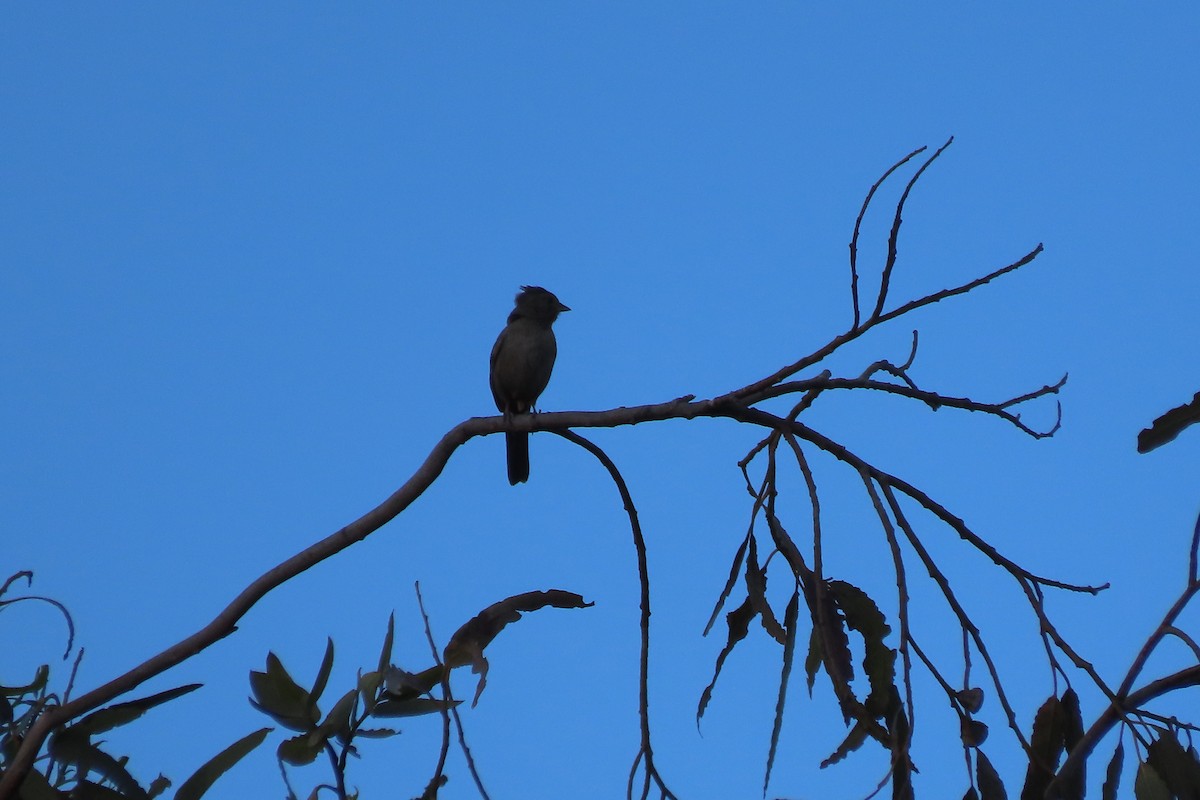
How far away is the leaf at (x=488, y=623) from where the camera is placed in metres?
2.31

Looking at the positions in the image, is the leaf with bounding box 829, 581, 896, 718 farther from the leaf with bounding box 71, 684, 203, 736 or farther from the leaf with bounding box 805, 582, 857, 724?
the leaf with bounding box 71, 684, 203, 736

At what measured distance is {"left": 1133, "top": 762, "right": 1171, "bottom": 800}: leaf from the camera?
84.7 inches

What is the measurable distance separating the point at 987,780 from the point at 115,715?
1524mm

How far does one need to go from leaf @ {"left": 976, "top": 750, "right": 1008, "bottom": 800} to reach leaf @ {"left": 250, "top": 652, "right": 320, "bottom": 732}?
1095mm

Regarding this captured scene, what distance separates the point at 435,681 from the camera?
7.62ft

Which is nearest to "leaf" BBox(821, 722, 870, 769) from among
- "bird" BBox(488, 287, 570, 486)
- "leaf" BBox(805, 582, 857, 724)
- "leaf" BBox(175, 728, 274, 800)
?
"leaf" BBox(805, 582, 857, 724)

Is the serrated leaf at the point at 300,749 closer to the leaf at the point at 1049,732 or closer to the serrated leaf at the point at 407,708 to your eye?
the serrated leaf at the point at 407,708

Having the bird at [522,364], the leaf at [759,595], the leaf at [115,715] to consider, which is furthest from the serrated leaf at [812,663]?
the bird at [522,364]

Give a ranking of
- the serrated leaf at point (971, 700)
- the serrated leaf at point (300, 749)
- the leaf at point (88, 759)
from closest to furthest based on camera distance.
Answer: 1. the serrated leaf at point (971, 700)
2. the serrated leaf at point (300, 749)
3. the leaf at point (88, 759)

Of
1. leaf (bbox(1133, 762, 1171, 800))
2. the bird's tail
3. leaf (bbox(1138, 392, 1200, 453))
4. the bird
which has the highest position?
the bird

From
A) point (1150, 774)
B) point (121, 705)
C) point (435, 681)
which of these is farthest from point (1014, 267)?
point (121, 705)

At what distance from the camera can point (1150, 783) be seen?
7.09 feet

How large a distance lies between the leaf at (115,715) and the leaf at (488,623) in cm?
53

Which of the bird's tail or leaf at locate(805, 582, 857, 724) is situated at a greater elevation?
the bird's tail
